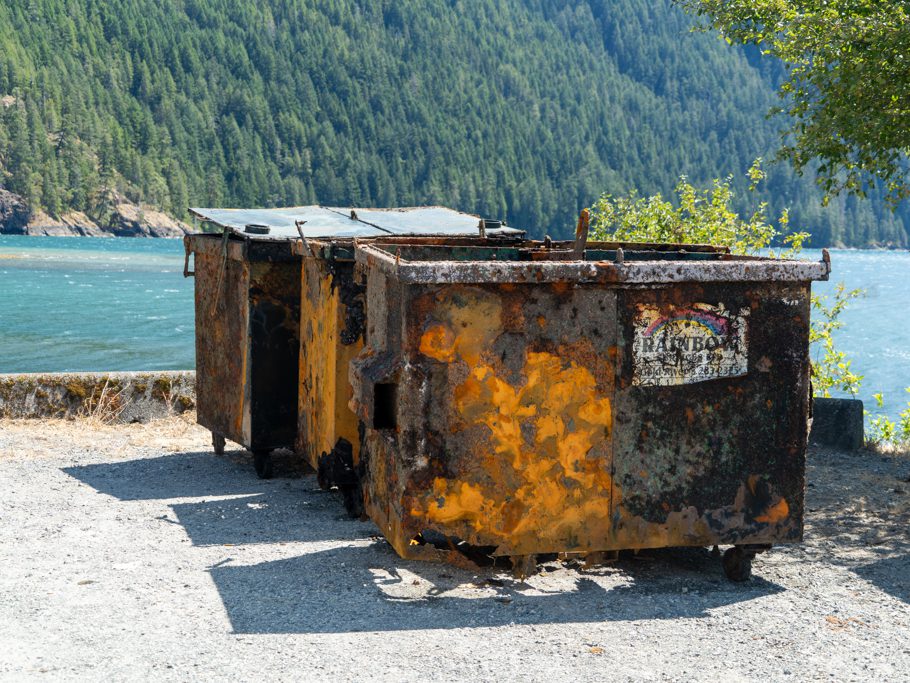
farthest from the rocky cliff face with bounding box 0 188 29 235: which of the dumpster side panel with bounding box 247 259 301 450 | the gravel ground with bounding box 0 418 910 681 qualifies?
the gravel ground with bounding box 0 418 910 681

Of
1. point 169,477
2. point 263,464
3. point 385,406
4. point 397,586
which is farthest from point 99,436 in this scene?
point 385,406

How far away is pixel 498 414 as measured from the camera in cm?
484

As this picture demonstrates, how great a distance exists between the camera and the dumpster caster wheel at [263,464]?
301 inches

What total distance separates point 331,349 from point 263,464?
156 centimetres

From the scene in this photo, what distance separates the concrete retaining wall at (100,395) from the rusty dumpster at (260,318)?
4.85ft

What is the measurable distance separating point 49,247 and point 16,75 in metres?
60.5

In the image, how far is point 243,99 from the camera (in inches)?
6781

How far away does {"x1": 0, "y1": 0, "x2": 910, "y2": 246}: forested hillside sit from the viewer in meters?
139

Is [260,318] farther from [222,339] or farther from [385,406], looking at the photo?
[385,406]

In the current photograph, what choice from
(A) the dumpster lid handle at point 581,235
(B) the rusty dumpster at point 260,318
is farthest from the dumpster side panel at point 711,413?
(B) the rusty dumpster at point 260,318

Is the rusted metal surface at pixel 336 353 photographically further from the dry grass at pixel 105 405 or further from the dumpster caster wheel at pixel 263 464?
the dry grass at pixel 105 405

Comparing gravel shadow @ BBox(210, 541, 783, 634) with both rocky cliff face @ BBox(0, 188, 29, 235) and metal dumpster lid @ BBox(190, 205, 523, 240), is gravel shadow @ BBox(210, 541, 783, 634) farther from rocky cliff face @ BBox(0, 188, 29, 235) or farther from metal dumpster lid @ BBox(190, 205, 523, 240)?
rocky cliff face @ BBox(0, 188, 29, 235)

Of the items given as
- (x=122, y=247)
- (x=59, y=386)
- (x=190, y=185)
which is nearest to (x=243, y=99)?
(x=190, y=185)

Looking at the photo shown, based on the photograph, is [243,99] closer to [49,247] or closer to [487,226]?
[49,247]
